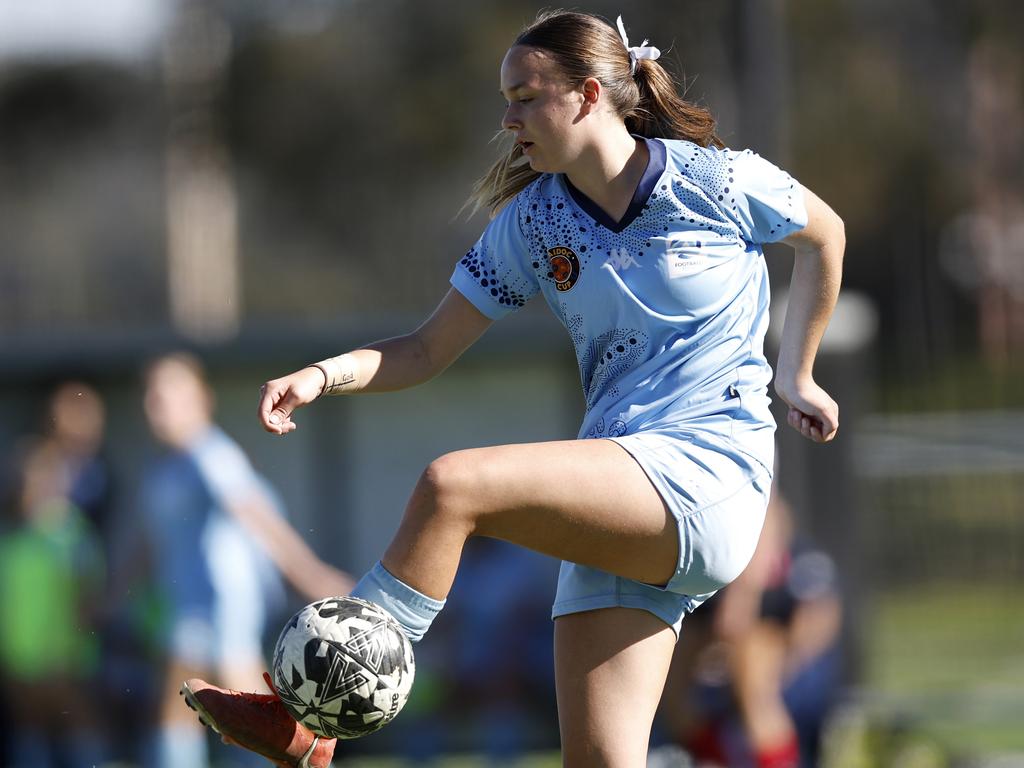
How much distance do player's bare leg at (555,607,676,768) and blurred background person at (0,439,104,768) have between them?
614 cm

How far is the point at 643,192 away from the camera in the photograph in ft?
12.2

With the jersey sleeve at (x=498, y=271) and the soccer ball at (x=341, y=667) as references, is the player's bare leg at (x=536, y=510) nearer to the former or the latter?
the soccer ball at (x=341, y=667)

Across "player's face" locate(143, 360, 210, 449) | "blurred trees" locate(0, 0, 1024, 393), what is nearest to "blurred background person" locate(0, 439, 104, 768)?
"player's face" locate(143, 360, 210, 449)

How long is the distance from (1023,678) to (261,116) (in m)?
22.3

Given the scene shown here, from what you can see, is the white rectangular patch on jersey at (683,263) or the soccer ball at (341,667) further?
the white rectangular patch on jersey at (683,263)

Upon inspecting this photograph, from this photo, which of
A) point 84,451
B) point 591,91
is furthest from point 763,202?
point 84,451

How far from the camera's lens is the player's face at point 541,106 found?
3.69 metres

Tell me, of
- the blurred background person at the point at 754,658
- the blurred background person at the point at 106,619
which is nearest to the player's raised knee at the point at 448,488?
the blurred background person at the point at 754,658

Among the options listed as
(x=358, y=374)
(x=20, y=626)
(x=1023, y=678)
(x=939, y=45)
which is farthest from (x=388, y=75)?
(x=358, y=374)

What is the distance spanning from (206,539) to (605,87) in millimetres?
4302

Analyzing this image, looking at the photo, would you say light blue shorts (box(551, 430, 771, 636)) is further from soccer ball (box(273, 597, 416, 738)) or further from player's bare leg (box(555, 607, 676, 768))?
soccer ball (box(273, 597, 416, 738))

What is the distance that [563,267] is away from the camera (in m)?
3.80

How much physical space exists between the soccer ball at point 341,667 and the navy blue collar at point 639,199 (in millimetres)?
1024

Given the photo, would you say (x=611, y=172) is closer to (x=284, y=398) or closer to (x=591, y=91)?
(x=591, y=91)
